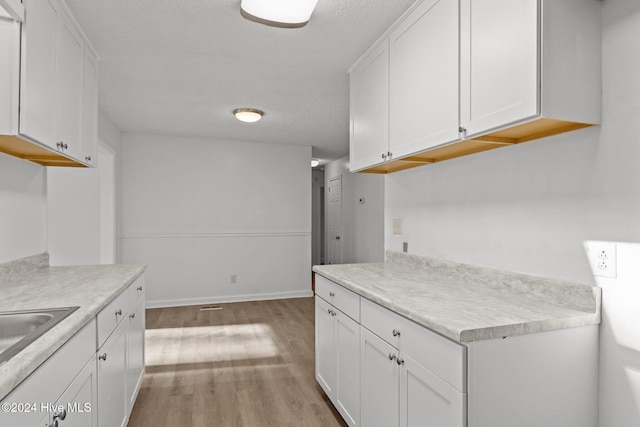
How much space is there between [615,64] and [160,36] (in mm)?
2312

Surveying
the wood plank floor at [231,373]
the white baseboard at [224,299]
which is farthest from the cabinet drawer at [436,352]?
the white baseboard at [224,299]

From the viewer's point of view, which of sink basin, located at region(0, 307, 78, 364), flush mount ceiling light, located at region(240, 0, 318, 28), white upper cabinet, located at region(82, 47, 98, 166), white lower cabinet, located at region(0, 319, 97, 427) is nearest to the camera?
white lower cabinet, located at region(0, 319, 97, 427)

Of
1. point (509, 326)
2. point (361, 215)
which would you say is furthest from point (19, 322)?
point (361, 215)

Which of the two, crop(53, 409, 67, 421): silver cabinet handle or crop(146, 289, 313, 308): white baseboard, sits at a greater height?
crop(53, 409, 67, 421): silver cabinet handle

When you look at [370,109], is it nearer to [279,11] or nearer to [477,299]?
[279,11]

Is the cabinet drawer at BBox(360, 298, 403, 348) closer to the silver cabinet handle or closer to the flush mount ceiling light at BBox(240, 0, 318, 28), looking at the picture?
the silver cabinet handle

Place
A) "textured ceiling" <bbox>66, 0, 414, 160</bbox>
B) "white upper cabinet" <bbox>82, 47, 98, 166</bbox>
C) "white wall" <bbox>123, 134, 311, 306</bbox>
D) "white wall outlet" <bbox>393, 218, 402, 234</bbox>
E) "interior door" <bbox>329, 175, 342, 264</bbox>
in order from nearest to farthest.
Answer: "textured ceiling" <bbox>66, 0, 414, 160</bbox> < "white upper cabinet" <bbox>82, 47, 98, 166</bbox> < "white wall outlet" <bbox>393, 218, 402, 234</bbox> < "white wall" <bbox>123, 134, 311, 306</bbox> < "interior door" <bbox>329, 175, 342, 264</bbox>

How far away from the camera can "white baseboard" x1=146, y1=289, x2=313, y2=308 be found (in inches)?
195

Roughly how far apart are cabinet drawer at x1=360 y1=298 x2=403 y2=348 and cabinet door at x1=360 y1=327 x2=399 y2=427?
3 cm

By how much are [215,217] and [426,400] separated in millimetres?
4416

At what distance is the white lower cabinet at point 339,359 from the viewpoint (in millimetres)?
1924

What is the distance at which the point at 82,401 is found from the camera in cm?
132

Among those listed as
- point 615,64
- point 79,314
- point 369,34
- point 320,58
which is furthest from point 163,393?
point 615,64

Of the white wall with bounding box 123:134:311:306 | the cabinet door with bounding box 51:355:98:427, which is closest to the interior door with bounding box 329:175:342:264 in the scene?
the white wall with bounding box 123:134:311:306
